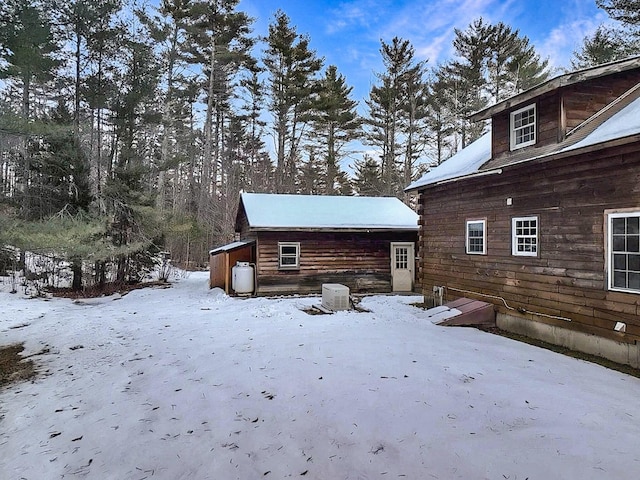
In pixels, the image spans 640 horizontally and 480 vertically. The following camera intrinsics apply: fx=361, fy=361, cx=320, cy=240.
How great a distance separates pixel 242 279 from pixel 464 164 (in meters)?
8.44

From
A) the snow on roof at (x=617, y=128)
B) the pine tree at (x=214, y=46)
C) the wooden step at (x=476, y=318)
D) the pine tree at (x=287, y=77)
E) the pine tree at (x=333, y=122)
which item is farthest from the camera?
the pine tree at (x=333, y=122)

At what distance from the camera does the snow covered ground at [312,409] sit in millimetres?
3154

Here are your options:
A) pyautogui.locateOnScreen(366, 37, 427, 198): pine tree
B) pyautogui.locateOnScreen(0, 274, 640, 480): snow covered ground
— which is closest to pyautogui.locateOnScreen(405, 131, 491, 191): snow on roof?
pyautogui.locateOnScreen(0, 274, 640, 480): snow covered ground

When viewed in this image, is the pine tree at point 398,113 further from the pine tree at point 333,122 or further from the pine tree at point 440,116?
the pine tree at point 333,122

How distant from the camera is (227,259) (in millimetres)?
14016

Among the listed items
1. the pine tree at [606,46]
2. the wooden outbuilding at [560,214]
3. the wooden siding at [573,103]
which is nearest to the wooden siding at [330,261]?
the wooden outbuilding at [560,214]

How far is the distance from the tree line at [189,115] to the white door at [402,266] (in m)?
9.30

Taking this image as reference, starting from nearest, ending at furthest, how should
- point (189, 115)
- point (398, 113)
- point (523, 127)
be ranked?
point (523, 127) < point (189, 115) < point (398, 113)

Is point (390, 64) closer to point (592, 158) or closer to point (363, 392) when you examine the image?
point (592, 158)

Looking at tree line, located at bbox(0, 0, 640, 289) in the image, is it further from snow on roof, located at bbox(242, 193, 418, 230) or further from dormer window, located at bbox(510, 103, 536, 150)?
dormer window, located at bbox(510, 103, 536, 150)

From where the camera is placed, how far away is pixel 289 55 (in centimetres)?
2380

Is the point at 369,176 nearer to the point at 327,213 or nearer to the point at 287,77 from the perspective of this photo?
A: the point at 287,77

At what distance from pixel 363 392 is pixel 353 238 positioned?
10.3 metres

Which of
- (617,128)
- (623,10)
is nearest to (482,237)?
(617,128)
